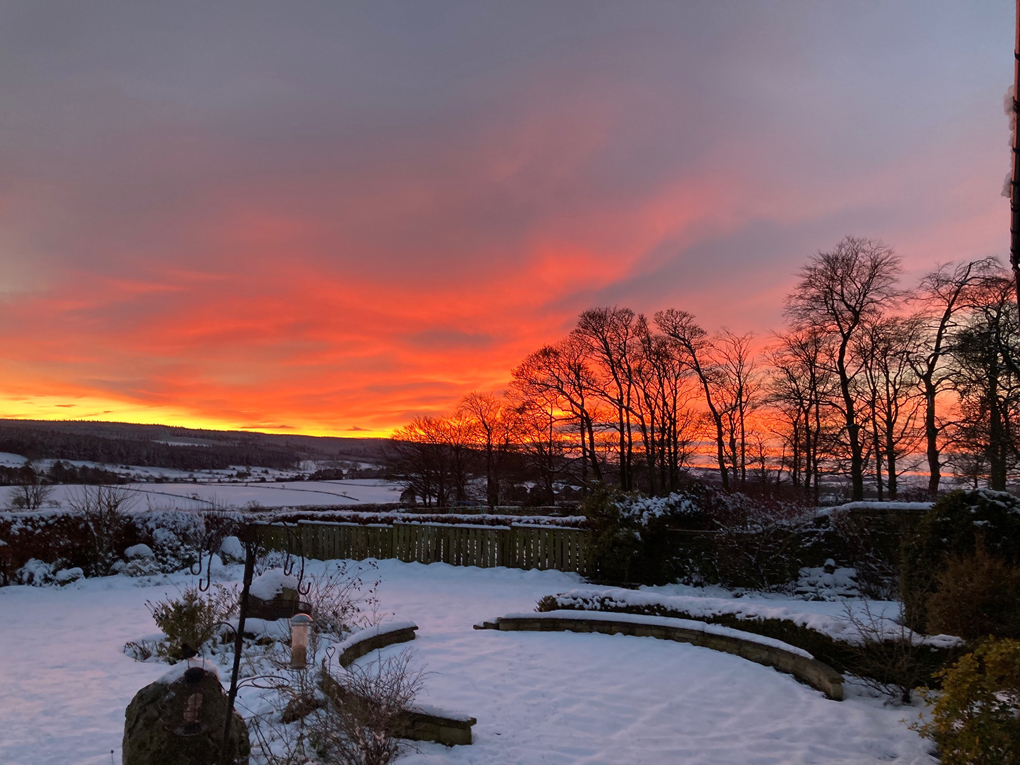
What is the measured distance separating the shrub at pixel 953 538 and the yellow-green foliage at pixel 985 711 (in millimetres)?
3034

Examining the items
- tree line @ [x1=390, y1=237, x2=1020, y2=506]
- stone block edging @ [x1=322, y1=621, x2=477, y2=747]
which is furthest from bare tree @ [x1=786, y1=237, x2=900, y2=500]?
stone block edging @ [x1=322, y1=621, x2=477, y2=747]

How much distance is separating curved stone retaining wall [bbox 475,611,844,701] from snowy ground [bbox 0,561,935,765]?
182 mm

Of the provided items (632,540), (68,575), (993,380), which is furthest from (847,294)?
(68,575)

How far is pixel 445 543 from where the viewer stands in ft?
46.5

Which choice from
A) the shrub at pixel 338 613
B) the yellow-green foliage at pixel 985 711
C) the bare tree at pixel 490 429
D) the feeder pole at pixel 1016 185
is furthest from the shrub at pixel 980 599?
the bare tree at pixel 490 429

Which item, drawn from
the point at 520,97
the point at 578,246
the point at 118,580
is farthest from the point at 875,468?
the point at 118,580

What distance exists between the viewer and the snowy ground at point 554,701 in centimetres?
446

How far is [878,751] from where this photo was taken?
14.6 ft

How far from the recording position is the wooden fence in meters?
13.0

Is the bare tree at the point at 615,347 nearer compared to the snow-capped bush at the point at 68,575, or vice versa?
the snow-capped bush at the point at 68,575

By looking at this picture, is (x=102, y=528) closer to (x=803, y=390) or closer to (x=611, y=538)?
(x=611, y=538)

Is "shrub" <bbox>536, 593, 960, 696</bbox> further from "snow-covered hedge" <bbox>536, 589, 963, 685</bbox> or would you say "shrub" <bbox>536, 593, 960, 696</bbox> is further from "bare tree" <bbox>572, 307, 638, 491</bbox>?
"bare tree" <bbox>572, 307, 638, 491</bbox>

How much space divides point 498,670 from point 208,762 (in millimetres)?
3535

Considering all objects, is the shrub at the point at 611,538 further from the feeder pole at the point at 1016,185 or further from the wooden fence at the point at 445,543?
the feeder pole at the point at 1016,185
